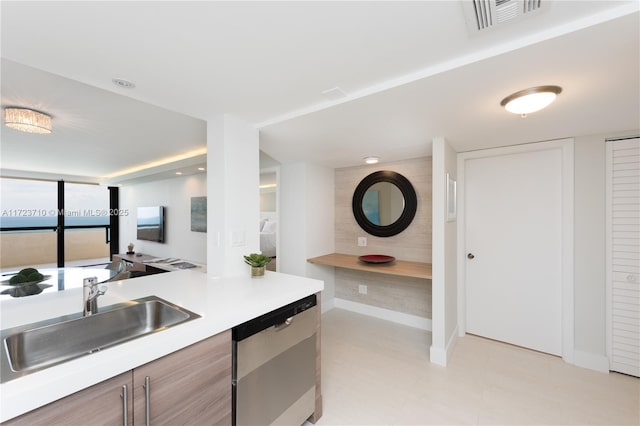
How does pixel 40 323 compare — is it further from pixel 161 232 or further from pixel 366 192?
pixel 161 232

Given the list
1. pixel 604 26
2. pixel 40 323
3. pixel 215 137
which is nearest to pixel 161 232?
pixel 215 137

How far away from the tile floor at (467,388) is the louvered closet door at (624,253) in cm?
24

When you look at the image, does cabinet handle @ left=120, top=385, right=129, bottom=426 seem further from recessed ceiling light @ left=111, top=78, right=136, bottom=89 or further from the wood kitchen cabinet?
recessed ceiling light @ left=111, top=78, right=136, bottom=89

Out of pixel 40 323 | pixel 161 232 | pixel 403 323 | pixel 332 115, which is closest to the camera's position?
pixel 40 323

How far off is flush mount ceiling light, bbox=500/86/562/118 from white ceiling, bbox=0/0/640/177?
0.19ft

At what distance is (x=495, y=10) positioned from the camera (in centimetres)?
98

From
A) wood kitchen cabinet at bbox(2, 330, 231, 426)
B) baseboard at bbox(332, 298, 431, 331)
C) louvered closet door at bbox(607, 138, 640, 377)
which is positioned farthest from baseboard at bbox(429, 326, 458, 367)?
wood kitchen cabinet at bbox(2, 330, 231, 426)

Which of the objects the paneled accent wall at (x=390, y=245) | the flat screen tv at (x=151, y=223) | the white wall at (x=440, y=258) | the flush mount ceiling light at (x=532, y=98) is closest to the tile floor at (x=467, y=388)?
the white wall at (x=440, y=258)

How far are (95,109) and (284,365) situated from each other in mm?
2416

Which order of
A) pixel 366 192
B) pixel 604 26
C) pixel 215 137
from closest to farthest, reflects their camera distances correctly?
pixel 604 26, pixel 215 137, pixel 366 192

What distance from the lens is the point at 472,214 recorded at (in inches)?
113

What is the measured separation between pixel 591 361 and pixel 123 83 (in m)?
4.07

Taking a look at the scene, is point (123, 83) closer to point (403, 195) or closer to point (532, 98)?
point (532, 98)

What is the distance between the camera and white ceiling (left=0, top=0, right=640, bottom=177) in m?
1.01
